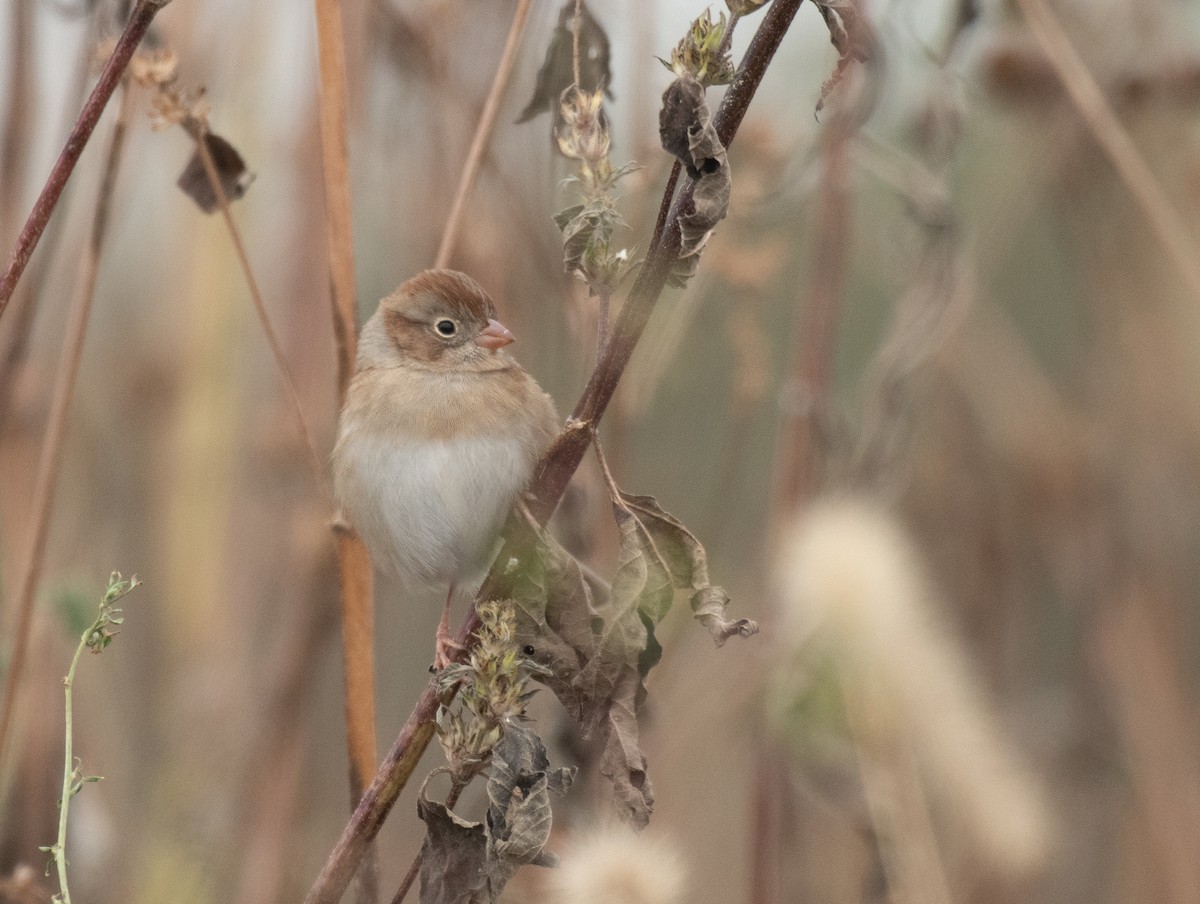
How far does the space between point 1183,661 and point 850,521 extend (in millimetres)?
1339


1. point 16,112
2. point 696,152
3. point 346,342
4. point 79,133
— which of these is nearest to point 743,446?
point 346,342

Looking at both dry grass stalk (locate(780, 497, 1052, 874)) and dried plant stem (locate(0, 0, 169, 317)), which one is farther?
dry grass stalk (locate(780, 497, 1052, 874))

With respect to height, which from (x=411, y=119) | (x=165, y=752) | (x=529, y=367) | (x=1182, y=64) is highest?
(x=1182, y=64)

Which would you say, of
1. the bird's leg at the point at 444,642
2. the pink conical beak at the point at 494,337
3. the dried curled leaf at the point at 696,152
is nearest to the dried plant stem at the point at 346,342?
the bird's leg at the point at 444,642

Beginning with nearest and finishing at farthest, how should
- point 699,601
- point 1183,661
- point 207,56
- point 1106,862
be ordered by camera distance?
point 699,601, point 207,56, point 1183,661, point 1106,862

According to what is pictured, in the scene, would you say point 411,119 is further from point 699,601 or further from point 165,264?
point 699,601

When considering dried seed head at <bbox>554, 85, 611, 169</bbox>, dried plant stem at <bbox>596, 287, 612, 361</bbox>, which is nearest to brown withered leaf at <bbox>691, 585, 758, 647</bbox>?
dried plant stem at <bbox>596, 287, 612, 361</bbox>

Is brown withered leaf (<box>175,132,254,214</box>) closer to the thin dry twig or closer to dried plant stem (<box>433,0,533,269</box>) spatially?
dried plant stem (<box>433,0,533,269</box>)

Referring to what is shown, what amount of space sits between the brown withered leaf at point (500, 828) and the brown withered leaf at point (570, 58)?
0.79 m

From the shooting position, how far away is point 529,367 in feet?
9.02

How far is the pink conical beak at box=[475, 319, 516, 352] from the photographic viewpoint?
243 centimetres

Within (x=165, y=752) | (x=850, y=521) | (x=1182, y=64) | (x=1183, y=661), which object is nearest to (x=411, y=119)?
(x=850, y=521)

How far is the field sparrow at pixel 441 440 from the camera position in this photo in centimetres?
224

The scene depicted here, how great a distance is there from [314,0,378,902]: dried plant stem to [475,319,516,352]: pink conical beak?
2.41ft
